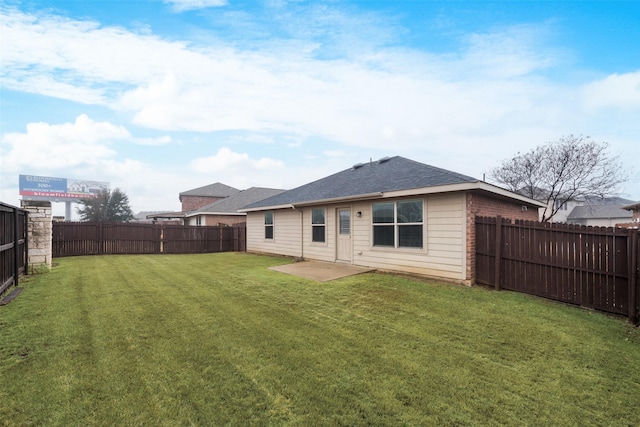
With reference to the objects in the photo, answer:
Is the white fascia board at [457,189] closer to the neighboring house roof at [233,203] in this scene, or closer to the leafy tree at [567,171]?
the leafy tree at [567,171]

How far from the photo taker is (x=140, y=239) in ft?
52.3

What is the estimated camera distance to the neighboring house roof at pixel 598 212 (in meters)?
36.2

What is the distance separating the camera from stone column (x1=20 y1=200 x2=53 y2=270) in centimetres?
923

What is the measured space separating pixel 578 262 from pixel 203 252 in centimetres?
1658

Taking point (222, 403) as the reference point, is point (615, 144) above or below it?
above

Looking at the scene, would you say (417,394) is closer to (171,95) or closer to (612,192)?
(171,95)

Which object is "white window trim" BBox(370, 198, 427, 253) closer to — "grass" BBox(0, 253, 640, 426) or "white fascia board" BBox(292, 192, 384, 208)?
"white fascia board" BBox(292, 192, 384, 208)

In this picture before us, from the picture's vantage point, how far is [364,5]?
9.64 metres

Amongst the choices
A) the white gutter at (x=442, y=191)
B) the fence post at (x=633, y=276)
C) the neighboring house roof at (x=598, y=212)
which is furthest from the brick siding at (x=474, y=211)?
the neighboring house roof at (x=598, y=212)

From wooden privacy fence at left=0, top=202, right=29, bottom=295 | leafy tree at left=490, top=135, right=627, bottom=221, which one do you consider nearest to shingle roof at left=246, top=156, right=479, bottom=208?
wooden privacy fence at left=0, top=202, right=29, bottom=295

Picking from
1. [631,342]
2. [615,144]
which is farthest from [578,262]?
[615,144]

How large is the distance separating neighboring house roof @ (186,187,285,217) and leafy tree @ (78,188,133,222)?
76.9ft

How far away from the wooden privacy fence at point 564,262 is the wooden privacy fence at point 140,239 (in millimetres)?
14080

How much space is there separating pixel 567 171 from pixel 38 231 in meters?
27.2
